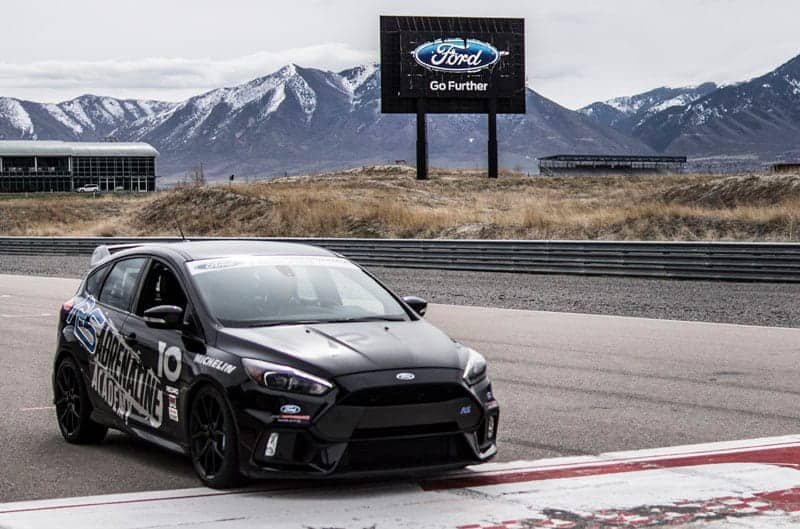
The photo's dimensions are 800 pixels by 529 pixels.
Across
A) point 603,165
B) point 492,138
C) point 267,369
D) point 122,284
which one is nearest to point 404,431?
point 267,369

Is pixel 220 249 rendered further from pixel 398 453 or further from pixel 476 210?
pixel 476 210

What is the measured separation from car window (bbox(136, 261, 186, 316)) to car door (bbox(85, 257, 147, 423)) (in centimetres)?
11

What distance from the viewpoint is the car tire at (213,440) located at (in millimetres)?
7098

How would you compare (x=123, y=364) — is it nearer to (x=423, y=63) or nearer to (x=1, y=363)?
(x=1, y=363)

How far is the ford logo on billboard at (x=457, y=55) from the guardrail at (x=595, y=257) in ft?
119

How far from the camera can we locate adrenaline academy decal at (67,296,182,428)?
784cm

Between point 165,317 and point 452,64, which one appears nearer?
point 165,317

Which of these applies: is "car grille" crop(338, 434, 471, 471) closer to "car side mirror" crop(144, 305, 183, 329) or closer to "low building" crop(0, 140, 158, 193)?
"car side mirror" crop(144, 305, 183, 329)

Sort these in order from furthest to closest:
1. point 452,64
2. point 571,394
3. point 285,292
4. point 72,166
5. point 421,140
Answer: point 72,166 → point 421,140 → point 452,64 → point 571,394 → point 285,292

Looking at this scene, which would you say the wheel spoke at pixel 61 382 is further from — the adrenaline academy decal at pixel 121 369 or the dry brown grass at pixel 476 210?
the dry brown grass at pixel 476 210

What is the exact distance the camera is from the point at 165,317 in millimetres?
7715

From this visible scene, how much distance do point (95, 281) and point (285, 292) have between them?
1841mm

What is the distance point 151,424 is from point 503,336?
882 cm

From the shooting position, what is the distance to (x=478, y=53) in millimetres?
69312
